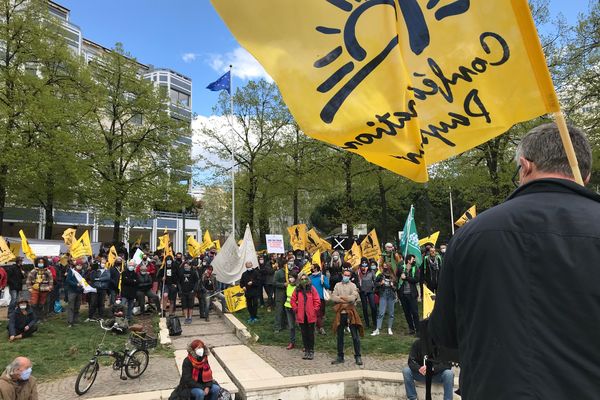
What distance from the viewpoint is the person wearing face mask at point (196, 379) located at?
7.55 metres

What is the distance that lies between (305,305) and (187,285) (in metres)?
5.66

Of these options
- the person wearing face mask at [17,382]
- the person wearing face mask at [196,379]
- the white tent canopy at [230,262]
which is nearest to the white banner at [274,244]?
the white tent canopy at [230,262]

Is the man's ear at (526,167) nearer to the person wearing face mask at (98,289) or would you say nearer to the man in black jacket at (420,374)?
the man in black jacket at (420,374)

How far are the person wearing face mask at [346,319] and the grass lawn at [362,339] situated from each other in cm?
90

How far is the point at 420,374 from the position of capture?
25.1 feet

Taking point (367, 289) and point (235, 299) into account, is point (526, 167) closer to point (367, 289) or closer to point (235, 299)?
point (367, 289)

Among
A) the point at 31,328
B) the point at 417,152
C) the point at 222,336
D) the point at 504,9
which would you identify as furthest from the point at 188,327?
the point at 504,9

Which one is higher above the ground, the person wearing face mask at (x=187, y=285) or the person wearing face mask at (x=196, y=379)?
the person wearing face mask at (x=187, y=285)

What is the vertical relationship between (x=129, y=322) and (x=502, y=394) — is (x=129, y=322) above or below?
below

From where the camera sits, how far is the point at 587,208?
5.30ft

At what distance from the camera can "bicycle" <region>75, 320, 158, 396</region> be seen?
9.08 m

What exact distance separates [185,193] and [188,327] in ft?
48.6

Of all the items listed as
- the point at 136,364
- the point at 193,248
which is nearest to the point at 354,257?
the point at 136,364

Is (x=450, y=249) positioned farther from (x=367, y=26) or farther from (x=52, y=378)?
(x=52, y=378)
